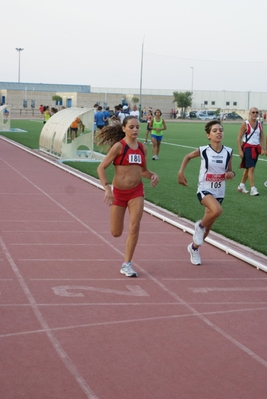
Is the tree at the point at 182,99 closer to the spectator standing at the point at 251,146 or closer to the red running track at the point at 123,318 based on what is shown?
the spectator standing at the point at 251,146

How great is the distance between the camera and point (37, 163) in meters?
23.0

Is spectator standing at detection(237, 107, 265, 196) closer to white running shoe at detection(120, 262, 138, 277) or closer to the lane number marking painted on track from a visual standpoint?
white running shoe at detection(120, 262, 138, 277)

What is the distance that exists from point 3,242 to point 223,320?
14.0ft

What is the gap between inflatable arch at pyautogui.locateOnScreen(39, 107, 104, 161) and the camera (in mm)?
23812

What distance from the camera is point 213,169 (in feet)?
29.5

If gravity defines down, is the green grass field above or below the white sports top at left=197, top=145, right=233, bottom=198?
below

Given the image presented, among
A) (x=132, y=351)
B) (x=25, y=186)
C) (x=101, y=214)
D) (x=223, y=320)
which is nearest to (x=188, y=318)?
(x=223, y=320)

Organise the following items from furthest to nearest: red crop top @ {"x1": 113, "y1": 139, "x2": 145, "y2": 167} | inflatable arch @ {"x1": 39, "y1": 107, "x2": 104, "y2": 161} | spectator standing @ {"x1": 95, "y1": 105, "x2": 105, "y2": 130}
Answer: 1. spectator standing @ {"x1": 95, "y1": 105, "x2": 105, "y2": 130}
2. inflatable arch @ {"x1": 39, "y1": 107, "x2": 104, "y2": 161}
3. red crop top @ {"x1": 113, "y1": 139, "x2": 145, "y2": 167}

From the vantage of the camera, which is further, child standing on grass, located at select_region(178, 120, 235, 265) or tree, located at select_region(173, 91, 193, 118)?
tree, located at select_region(173, 91, 193, 118)

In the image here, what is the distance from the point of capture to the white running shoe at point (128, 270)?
8352 mm

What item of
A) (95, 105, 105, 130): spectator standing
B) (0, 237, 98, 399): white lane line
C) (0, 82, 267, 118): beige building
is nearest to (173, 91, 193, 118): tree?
(0, 82, 267, 118): beige building

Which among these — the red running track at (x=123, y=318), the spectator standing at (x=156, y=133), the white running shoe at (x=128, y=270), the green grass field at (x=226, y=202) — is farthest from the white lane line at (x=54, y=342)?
the spectator standing at (x=156, y=133)

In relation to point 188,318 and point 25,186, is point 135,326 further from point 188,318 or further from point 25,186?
point 25,186

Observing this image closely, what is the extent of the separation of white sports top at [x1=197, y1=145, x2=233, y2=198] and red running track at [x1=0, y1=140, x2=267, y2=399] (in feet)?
3.21
